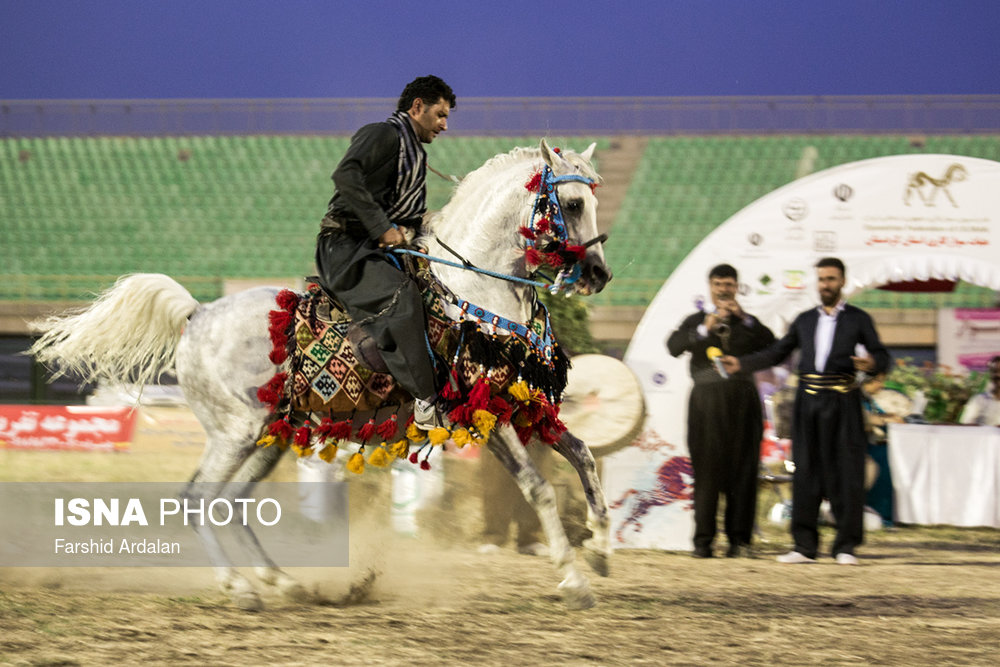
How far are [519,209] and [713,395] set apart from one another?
117 inches

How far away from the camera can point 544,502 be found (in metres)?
4.86

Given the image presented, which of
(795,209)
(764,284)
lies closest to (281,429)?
(764,284)

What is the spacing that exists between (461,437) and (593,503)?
0.74m

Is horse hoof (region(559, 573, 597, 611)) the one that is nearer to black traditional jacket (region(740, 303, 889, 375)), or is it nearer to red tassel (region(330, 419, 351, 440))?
red tassel (region(330, 419, 351, 440))

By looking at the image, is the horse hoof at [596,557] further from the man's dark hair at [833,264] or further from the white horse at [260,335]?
the man's dark hair at [833,264]

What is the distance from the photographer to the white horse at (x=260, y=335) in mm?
4887

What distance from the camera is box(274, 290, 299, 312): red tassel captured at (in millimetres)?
5246

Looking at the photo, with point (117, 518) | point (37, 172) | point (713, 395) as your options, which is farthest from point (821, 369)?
point (37, 172)

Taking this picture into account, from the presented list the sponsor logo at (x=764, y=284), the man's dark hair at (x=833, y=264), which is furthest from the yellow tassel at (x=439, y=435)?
the sponsor logo at (x=764, y=284)

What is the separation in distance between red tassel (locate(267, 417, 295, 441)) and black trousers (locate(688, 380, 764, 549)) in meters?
3.29

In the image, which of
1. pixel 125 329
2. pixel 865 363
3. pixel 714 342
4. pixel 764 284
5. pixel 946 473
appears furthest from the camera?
pixel 946 473

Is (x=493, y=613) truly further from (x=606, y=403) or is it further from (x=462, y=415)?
(x=606, y=403)

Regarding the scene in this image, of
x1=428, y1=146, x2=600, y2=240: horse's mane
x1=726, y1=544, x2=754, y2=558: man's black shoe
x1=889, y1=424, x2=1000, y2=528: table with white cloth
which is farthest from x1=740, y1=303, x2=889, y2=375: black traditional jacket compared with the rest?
x1=428, y1=146, x2=600, y2=240: horse's mane

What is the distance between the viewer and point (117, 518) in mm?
6816
